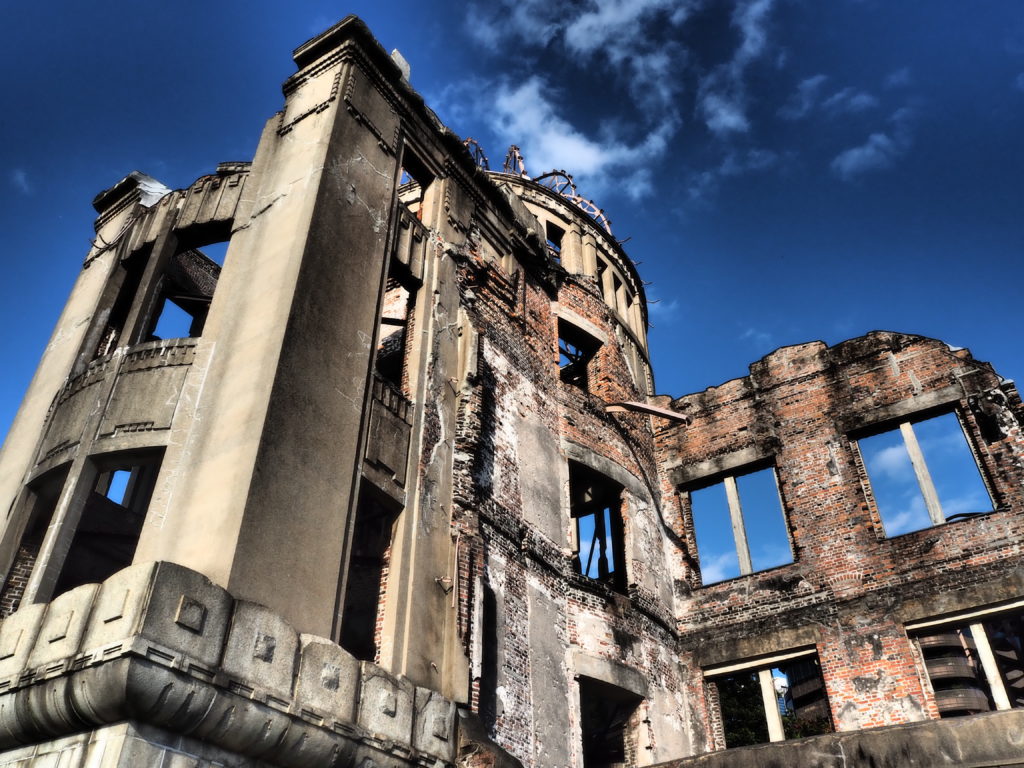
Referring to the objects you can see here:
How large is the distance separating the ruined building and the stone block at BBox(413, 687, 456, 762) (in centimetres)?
4

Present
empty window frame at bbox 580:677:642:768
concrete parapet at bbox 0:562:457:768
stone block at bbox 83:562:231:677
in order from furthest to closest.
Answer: empty window frame at bbox 580:677:642:768
stone block at bbox 83:562:231:677
concrete parapet at bbox 0:562:457:768

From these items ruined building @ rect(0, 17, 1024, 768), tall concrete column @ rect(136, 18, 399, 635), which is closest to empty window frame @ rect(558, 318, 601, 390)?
ruined building @ rect(0, 17, 1024, 768)

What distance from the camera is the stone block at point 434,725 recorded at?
787 centimetres

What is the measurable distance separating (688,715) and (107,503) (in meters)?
9.61

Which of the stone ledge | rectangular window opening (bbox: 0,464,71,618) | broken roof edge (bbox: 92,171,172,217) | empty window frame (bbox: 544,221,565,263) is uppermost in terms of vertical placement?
empty window frame (bbox: 544,221,565,263)

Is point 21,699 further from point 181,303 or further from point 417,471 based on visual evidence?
point 181,303

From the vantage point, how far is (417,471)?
988 cm

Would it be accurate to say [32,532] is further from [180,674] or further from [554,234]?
[554,234]

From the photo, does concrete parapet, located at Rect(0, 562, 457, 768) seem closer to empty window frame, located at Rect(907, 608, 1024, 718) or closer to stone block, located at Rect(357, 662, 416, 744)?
stone block, located at Rect(357, 662, 416, 744)

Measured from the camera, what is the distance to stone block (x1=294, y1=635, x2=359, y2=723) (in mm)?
6840

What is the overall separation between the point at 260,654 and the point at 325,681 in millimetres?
715

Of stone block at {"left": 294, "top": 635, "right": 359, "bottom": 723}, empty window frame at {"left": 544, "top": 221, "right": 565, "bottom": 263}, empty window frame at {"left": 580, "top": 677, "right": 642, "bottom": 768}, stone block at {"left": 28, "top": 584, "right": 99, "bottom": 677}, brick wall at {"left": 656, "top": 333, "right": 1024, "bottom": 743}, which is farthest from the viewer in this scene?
empty window frame at {"left": 544, "top": 221, "right": 565, "bottom": 263}

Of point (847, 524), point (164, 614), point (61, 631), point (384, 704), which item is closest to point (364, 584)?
point (384, 704)

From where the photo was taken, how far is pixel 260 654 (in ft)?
21.7
